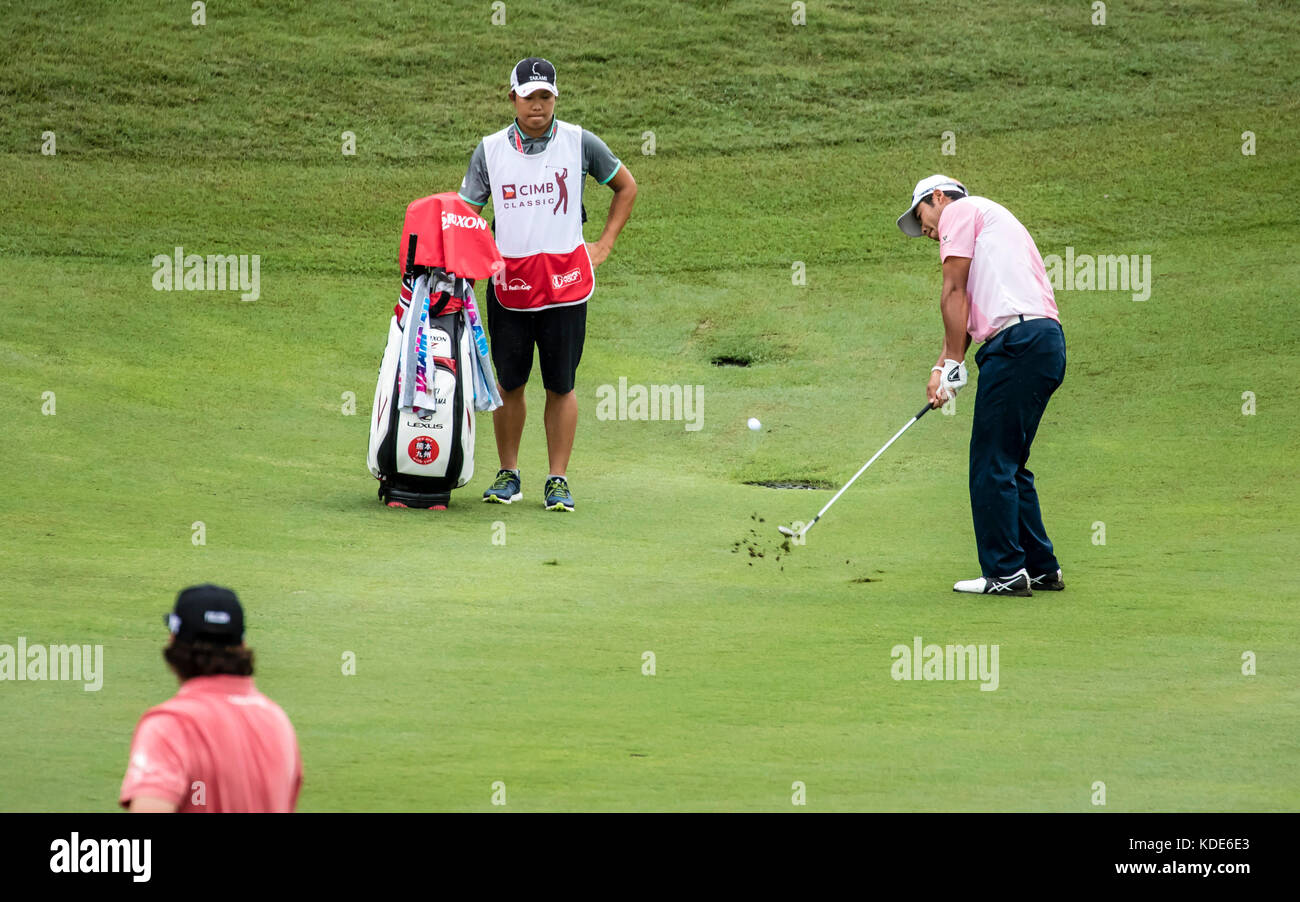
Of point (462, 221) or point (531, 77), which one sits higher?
point (531, 77)

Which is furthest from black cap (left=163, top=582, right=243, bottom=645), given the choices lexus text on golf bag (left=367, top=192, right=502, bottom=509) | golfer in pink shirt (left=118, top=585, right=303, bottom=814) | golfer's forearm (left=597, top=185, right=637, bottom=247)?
golfer's forearm (left=597, top=185, right=637, bottom=247)

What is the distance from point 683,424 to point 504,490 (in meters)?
2.81

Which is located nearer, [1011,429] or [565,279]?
[1011,429]

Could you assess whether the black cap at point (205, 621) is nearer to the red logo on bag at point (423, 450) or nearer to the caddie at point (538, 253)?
the red logo on bag at point (423, 450)

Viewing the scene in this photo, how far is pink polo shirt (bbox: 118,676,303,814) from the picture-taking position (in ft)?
10.9

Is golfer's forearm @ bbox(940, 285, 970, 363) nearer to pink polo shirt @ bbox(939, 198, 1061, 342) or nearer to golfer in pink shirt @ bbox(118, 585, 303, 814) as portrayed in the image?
pink polo shirt @ bbox(939, 198, 1061, 342)

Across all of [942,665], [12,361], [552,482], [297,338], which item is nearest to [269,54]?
[297,338]

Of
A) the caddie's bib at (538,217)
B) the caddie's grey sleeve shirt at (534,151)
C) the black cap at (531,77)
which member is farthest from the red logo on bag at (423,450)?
the black cap at (531,77)

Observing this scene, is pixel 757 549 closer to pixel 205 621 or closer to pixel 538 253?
pixel 538 253

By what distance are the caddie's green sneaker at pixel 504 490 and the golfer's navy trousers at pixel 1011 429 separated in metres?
2.96

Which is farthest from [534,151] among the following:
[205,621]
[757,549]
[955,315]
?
[205,621]

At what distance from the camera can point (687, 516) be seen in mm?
9812

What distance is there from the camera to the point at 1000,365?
8156 mm

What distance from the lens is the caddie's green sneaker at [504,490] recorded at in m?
10.0
